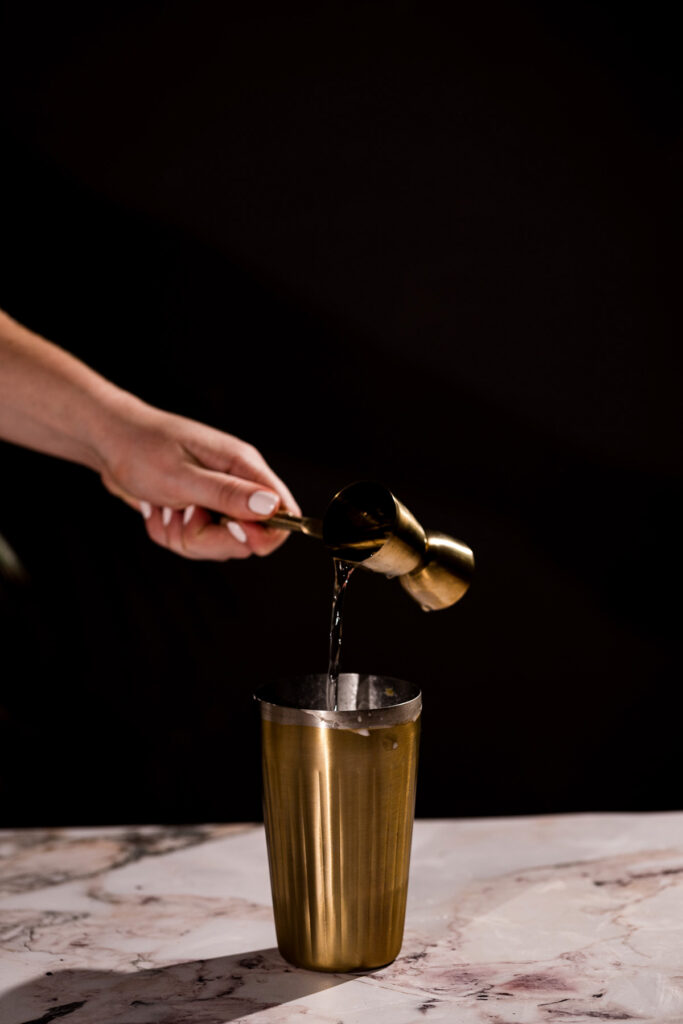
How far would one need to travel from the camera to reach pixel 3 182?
157 centimetres

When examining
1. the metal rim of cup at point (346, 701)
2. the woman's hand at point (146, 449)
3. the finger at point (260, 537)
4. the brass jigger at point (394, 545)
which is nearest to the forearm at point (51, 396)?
the woman's hand at point (146, 449)

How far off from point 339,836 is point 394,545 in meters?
0.24

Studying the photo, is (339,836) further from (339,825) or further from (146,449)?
(146,449)

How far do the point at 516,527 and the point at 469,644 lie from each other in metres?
0.21

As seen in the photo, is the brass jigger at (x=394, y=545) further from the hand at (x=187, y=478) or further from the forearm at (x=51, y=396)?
the forearm at (x=51, y=396)

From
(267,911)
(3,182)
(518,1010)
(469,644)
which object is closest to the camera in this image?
(518,1010)

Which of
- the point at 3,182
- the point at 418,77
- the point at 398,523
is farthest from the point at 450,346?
the point at 398,523

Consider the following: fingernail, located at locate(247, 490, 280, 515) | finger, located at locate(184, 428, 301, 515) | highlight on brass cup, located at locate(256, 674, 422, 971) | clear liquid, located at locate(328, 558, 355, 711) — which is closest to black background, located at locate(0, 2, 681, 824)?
finger, located at locate(184, 428, 301, 515)

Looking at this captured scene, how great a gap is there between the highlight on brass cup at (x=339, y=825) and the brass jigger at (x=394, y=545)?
3.9 inches

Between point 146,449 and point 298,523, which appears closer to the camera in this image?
point 298,523

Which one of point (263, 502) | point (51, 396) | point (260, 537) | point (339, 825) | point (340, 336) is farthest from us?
point (340, 336)

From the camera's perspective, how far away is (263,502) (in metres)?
1.07

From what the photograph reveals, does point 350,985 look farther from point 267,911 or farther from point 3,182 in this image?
point 3,182

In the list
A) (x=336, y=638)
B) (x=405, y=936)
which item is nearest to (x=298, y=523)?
(x=336, y=638)
